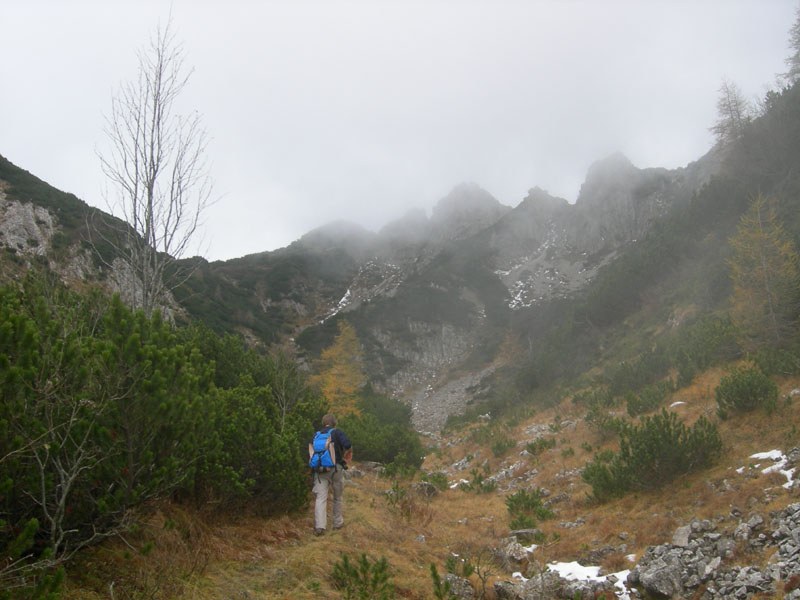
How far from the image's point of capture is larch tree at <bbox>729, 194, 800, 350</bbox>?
11.6 meters

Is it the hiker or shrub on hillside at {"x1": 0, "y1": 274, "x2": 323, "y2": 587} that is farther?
the hiker

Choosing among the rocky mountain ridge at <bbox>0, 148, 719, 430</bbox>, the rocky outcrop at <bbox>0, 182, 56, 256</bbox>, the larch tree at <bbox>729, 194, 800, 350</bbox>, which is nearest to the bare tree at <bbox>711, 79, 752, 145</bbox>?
the rocky mountain ridge at <bbox>0, 148, 719, 430</bbox>

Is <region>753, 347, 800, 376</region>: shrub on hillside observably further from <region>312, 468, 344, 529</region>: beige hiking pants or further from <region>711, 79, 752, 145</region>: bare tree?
<region>711, 79, 752, 145</region>: bare tree

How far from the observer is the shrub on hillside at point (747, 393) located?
8446 mm

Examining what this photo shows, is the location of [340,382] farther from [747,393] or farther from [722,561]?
[722,561]

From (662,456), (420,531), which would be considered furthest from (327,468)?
(662,456)

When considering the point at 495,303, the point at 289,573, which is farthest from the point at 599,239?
the point at 289,573

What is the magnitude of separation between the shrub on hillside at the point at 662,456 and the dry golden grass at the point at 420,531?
19cm

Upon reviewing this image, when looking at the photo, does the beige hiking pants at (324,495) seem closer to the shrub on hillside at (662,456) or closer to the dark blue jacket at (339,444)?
the dark blue jacket at (339,444)

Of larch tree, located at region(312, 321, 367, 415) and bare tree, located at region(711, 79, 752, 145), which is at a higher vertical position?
bare tree, located at region(711, 79, 752, 145)

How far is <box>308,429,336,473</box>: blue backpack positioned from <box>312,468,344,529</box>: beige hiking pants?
10cm

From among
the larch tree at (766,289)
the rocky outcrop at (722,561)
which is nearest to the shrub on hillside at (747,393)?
the larch tree at (766,289)

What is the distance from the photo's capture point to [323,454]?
5793mm

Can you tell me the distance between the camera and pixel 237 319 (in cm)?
4000
